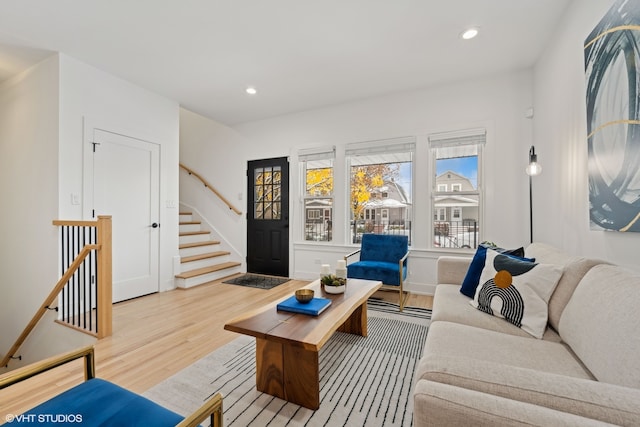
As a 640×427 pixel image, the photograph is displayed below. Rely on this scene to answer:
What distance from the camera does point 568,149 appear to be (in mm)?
2266

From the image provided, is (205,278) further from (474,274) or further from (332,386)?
(474,274)

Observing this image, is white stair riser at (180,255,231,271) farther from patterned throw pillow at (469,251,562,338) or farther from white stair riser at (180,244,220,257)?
patterned throw pillow at (469,251,562,338)

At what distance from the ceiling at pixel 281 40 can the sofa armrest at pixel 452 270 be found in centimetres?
219

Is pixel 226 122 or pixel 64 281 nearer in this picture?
pixel 64 281

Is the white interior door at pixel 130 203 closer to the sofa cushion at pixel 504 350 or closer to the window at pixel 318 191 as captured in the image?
the window at pixel 318 191

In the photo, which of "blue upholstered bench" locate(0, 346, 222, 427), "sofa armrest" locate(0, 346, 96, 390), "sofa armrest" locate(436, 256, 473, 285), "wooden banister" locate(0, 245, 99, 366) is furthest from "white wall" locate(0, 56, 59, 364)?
"sofa armrest" locate(436, 256, 473, 285)

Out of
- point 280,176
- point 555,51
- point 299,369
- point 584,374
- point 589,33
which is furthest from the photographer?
point 280,176

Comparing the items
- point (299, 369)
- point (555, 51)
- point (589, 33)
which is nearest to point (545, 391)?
point (299, 369)

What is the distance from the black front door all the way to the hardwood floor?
3.05ft

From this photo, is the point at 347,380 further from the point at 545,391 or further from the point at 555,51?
the point at 555,51

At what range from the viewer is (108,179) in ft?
11.3

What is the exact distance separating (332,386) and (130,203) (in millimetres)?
3481

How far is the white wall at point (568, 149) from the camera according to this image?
1779 mm

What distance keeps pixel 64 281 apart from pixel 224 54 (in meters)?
2.89
